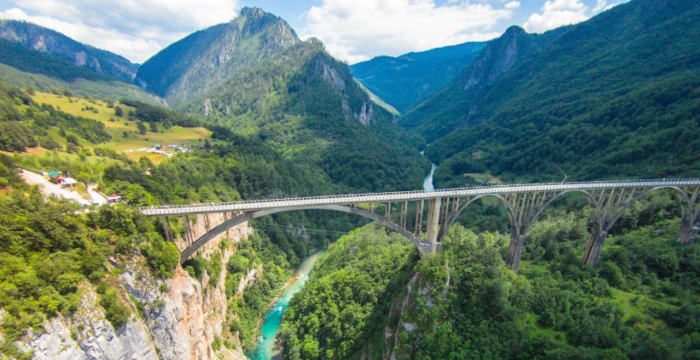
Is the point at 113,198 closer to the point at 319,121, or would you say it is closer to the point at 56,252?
the point at 56,252

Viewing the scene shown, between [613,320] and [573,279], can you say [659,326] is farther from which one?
[573,279]

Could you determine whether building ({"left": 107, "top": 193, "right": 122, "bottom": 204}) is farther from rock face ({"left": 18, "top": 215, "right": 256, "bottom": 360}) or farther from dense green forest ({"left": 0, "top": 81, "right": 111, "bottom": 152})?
dense green forest ({"left": 0, "top": 81, "right": 111, "bottom": 152})

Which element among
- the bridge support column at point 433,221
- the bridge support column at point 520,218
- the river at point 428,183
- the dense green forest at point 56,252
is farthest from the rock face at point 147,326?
the river at point 428,183

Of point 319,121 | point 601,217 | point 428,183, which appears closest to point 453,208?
point 601,217

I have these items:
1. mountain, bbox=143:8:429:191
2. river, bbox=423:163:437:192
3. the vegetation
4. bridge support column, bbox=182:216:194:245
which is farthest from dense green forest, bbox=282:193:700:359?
mountain, bbox=143:8:429:191

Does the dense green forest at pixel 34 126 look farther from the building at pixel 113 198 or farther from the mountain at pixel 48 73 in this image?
the mountain at pixel 48 73

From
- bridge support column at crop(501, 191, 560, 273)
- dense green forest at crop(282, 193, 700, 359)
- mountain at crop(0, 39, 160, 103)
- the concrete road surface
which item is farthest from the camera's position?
mountain at crop(0, 39, 160, 103)

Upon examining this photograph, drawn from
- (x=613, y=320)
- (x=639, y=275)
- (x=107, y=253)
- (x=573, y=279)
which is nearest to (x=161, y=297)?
(x=107, y=253)
